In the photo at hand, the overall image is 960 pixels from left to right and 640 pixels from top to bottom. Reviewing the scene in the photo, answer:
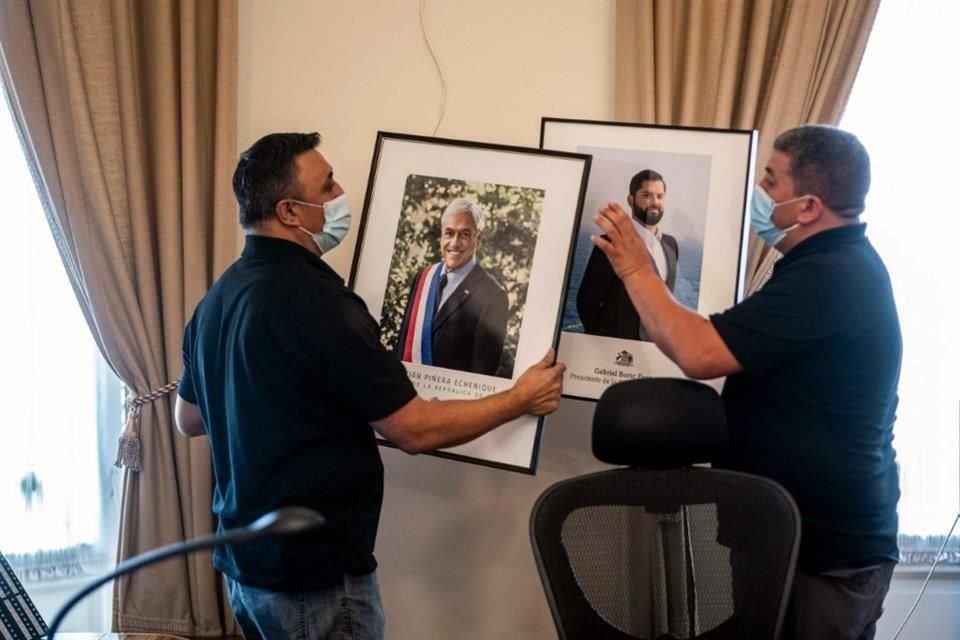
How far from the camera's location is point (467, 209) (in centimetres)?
250

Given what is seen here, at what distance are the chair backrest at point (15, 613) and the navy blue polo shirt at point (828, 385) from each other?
1.54 metres

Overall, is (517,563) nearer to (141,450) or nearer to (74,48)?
(141,450)

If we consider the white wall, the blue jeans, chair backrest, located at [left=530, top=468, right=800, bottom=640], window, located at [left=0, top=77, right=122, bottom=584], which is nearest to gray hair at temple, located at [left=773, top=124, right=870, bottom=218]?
chair backrest, located at [left=530, top=468, right=800, bottom=640]

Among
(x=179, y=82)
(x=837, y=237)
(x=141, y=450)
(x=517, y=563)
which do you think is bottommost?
(x=517, y=563)

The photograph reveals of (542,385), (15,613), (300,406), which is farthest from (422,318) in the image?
(15,613)

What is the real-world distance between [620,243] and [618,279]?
0.75 ft

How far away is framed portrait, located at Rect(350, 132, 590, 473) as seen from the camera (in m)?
2.43

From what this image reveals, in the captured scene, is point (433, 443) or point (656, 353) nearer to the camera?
point (433, 443)

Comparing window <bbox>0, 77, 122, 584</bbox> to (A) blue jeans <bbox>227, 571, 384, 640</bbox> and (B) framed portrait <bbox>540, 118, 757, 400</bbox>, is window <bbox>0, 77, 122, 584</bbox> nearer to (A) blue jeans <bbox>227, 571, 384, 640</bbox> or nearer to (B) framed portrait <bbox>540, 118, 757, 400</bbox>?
(A) blue jeans <bbox>227, 571, 384, 640</bbox>

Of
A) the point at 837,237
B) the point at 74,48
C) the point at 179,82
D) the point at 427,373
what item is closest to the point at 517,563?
the point at 427,373

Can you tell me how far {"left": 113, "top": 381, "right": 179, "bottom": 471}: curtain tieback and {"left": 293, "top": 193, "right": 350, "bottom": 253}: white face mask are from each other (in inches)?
36.7

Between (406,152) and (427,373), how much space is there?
22.6 inches

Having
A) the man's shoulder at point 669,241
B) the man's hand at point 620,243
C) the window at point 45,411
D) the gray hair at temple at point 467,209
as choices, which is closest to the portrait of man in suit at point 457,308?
the gray hair at temple at point 467,209

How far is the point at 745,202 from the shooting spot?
2.44m
